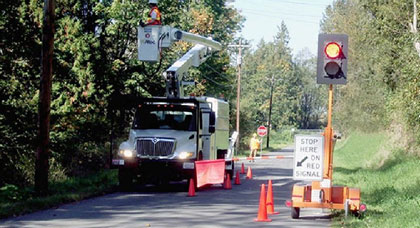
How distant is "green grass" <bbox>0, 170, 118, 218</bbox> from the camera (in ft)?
52.9

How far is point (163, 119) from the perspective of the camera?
23719 mm

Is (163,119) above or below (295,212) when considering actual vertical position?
above

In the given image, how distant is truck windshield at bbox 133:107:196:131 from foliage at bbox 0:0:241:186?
2.36 feet

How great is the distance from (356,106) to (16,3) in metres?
41.8

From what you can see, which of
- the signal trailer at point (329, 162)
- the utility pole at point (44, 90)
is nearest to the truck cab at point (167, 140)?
the utility pole at point (44, 90)

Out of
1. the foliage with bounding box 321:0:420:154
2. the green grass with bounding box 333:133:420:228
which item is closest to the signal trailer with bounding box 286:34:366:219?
the green grass with bounding box 333:133:420:228

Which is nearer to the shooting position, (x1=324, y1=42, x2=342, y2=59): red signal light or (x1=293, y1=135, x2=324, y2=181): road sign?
(x1=324, y1=42, x2=342, y2=59): red signal light

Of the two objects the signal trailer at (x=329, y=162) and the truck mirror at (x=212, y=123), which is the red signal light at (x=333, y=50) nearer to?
the signal trailer at (x=329, y=162)

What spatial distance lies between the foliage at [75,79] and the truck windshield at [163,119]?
0.72m

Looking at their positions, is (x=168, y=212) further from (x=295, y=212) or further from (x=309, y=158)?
(x=309, y=158)

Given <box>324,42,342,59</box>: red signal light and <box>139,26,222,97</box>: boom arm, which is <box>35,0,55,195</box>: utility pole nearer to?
<box>139,26,222,97</box>: boom arm

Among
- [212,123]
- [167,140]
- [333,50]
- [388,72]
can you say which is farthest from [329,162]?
[388,72]

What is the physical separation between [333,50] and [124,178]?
1040 centimetres

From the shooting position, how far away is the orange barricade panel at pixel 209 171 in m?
22.5
